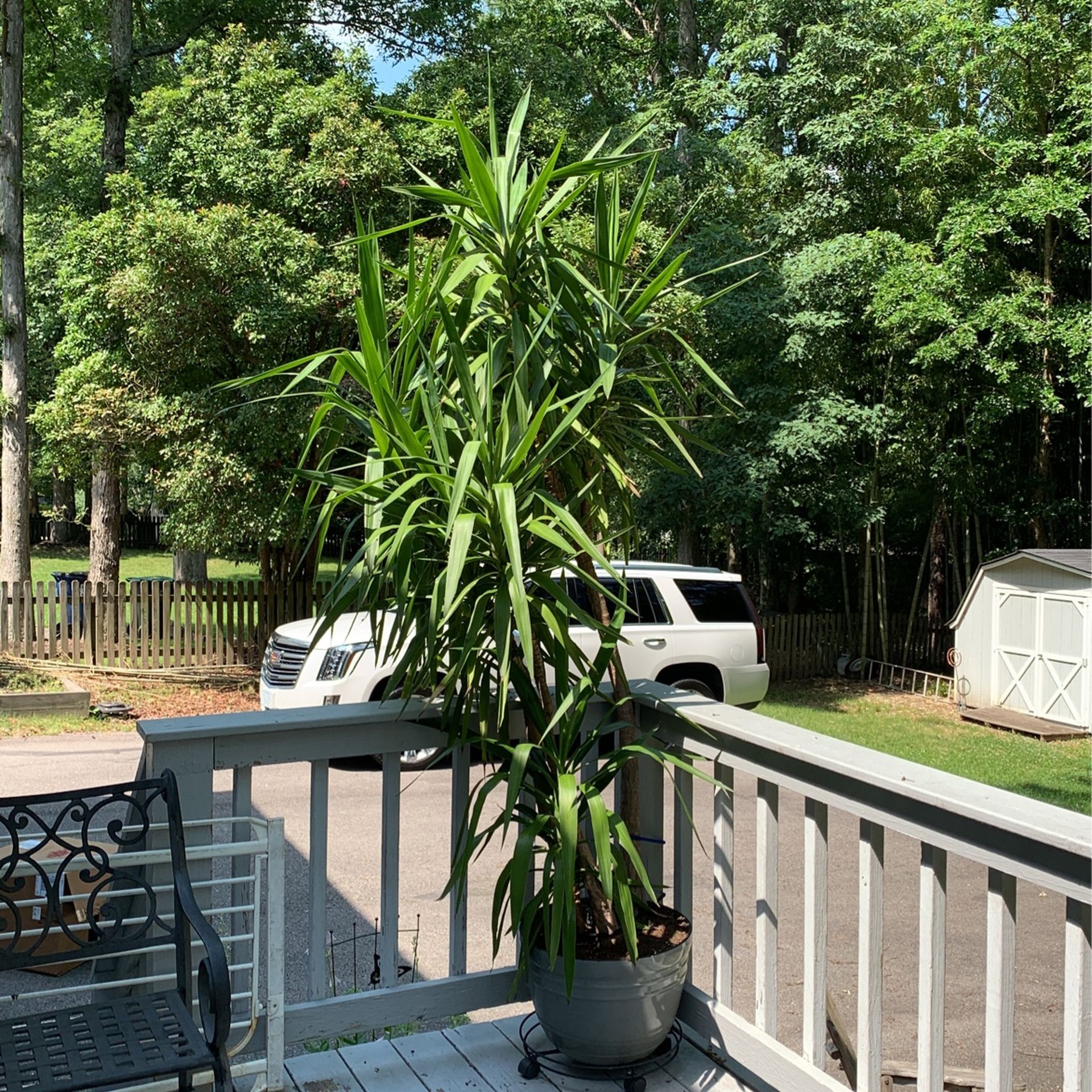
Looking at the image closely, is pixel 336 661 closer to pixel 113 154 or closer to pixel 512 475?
pixel 512 475

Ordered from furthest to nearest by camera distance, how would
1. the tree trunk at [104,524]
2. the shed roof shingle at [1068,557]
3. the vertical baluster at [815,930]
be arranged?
the tree trunk at [104,524]
the shed roof shingle at [1068,557]
the vertical baluster at [815,930]

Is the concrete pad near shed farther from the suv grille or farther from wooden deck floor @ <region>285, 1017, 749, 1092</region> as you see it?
wooden deck floor @ <region>285, 1017, 749, 1092</region>

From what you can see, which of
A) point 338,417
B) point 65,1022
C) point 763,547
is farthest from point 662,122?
point 65,1022

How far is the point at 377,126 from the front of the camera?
36.9 ft

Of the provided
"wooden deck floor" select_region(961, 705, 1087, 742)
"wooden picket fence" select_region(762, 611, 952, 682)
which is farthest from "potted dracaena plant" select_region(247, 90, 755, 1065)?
"wooden picket fence" select_region(762, 611, 952, 682)

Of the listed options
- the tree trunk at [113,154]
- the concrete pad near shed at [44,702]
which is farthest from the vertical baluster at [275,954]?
the tree trunk at [113,154]

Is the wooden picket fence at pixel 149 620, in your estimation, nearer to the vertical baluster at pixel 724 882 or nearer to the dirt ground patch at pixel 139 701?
the dirt ground patch at pixel 139 701

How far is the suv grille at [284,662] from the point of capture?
8.62 m

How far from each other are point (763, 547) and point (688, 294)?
5534mm

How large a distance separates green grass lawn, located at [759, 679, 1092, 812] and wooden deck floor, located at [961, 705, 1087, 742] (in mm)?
95

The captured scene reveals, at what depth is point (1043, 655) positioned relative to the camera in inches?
491

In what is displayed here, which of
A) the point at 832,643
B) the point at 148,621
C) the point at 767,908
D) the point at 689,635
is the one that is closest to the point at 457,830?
the point at 767,908

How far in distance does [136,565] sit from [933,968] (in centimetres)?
2699

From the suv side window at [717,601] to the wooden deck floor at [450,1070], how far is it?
7.26m
